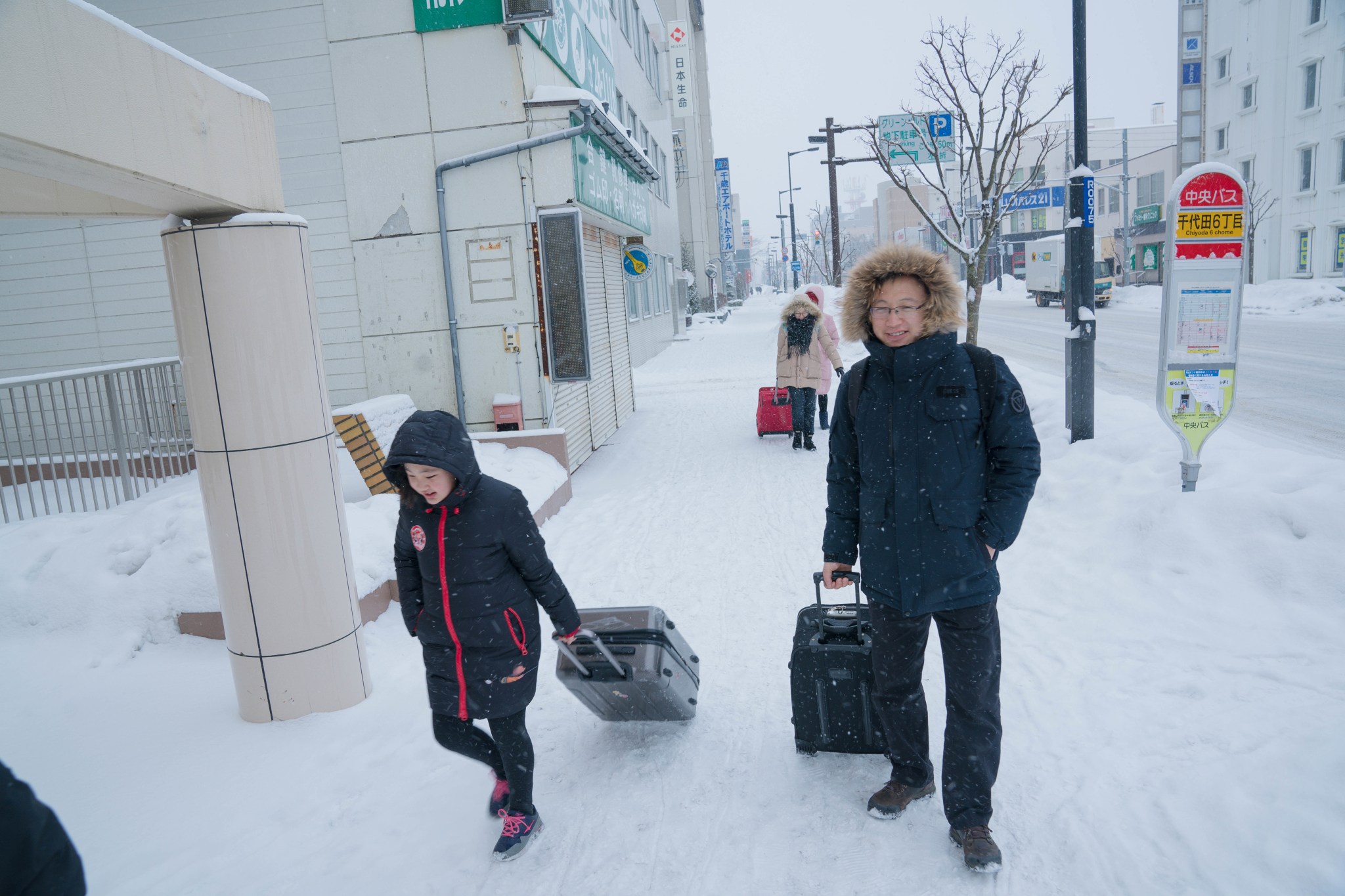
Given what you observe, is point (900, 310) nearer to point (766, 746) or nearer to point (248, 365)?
point (766, 746)

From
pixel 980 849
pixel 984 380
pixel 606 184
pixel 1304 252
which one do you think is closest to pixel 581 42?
pixel 606 184

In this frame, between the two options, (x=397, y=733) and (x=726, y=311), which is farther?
(x=726, y=311)

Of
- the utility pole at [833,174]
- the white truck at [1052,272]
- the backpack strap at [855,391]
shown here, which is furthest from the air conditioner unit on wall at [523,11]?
the white truck at [1052,272]

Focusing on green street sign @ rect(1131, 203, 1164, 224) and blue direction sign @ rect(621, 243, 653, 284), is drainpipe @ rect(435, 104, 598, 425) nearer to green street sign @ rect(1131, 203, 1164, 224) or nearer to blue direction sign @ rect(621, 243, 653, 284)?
blue direction sign @ rect(621, 243, 653, 284)

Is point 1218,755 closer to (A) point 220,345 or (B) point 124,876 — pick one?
(B) point 124,876

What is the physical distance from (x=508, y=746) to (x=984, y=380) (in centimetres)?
213

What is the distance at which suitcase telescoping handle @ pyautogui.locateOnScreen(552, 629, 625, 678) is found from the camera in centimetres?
323

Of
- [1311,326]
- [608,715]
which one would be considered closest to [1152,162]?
[1311,326]

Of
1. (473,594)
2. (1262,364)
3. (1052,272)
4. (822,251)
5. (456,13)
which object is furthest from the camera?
(822,251)

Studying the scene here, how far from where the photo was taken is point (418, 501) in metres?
2.87

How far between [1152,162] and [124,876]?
64775 mm

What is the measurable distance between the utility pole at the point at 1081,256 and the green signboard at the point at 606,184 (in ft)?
16.1

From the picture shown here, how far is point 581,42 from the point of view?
37.7 ft

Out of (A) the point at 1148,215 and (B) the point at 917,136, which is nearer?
(B) the point at 917,136
